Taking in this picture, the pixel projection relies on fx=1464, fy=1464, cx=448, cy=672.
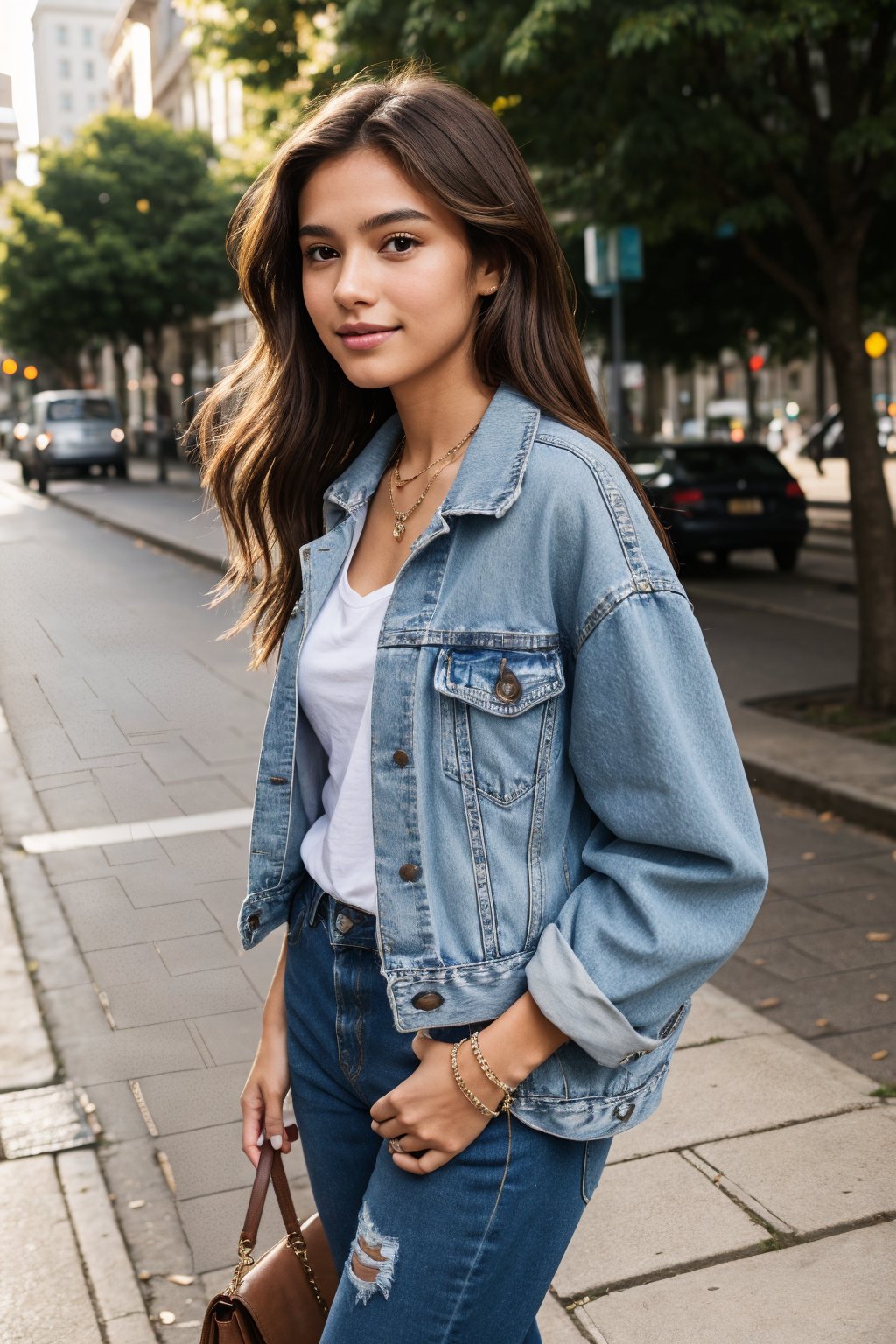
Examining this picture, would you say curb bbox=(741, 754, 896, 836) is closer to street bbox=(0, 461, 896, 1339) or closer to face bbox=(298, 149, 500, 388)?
street bbox=(0, 461, 896, 1339)

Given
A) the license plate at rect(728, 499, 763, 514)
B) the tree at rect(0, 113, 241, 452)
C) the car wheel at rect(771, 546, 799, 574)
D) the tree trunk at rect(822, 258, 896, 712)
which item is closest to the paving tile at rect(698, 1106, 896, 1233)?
the tree trunk at rect(822, 258, 896, 712)

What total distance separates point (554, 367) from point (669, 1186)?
212 centimetres

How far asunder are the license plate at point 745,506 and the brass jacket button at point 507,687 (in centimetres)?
1438

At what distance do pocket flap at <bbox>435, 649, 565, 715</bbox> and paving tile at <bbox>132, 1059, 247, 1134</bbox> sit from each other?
8.08 ft

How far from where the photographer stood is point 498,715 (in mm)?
1501

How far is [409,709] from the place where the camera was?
5.04ft

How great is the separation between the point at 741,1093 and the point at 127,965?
2.04 meters

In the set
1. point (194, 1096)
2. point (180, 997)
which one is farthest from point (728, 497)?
point (194, 1096)

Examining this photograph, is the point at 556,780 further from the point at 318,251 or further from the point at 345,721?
the point at 318,251

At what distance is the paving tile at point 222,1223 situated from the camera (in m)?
3.06

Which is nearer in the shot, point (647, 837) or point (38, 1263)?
point (647, 837)

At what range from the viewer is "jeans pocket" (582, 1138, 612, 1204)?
1.60 metres

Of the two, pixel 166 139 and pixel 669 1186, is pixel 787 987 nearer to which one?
pixel 669 1186

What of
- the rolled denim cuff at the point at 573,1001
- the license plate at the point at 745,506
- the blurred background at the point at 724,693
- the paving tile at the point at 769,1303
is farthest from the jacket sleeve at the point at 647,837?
the license plate at the point at 745,506
